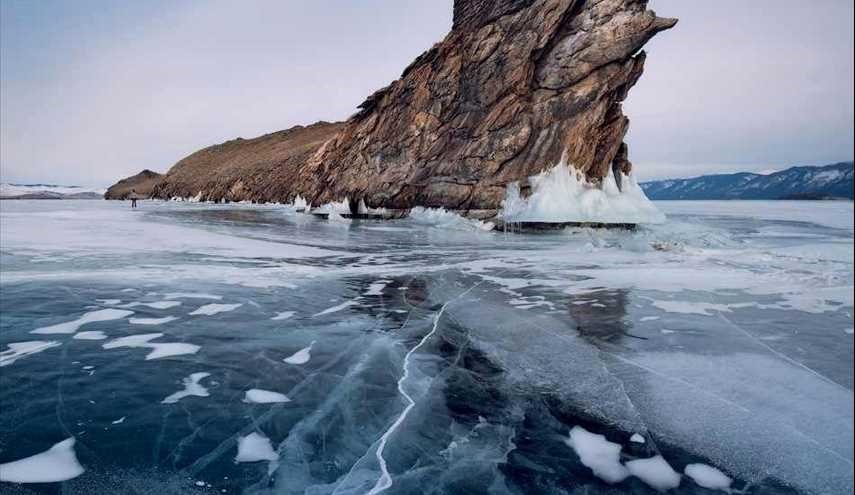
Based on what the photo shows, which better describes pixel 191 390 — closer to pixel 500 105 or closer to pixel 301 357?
pixel 301 357

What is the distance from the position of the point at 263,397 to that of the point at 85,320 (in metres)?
3.39

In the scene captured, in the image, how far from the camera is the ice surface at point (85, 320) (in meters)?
5.37

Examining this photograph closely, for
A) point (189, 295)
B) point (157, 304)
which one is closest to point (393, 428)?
point (157, 304)

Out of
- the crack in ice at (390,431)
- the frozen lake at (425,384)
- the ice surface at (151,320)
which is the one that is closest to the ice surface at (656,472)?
the frozen lake at (425,384)

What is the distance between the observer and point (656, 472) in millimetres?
2926

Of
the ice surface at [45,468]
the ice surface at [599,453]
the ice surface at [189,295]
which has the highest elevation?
the ice surface at [189,295]

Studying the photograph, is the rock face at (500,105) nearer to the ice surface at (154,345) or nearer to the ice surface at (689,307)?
the ice surface at (689,307)

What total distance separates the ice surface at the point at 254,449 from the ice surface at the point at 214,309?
3.43m

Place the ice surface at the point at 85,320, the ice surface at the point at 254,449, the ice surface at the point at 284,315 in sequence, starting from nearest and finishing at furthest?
the ice surface at the point at 254,449
the ice surface at the point at 85,320
the ice surface at the point at 284,315

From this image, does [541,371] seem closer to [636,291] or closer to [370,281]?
[636,291]

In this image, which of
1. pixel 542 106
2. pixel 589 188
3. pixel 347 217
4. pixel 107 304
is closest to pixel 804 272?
pixel 107 304

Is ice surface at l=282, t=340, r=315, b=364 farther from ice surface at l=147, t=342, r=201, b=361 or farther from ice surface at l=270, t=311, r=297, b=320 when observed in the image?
ice surface at l=270, t=311, r=297, b=320

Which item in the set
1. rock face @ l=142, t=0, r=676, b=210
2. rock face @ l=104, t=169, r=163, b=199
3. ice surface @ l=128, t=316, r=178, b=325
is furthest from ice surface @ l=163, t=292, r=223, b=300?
rock face @ l=104, t=169, r=163, b=199

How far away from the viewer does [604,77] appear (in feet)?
74.2
